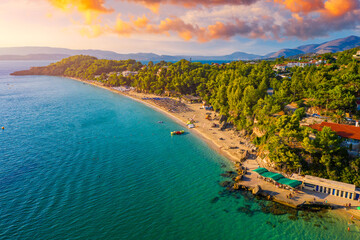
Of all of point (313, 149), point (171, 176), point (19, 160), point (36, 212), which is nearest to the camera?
point (36, 212)

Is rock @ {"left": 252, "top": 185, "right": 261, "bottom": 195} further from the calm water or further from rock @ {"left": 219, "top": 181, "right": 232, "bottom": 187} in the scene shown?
rock @ {"left": 219, "top": 181, "right": 232, "bottom": 187}

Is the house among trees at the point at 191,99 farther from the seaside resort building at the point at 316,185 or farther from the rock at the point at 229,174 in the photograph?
the seaside resort building at the point at 316,185

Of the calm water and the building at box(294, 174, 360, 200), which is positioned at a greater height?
the building at box(294, 174, 360, 200)

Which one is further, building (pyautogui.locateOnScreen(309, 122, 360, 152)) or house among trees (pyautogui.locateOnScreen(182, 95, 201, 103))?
house among trees (pyautogui.locateOnScreen(182, 95, 201, 103))

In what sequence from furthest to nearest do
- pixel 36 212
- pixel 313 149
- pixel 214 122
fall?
pixel 214 122 → pixel 313 149 → pixel 36 212

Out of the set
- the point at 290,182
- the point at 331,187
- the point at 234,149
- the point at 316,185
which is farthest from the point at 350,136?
the point at 234,149

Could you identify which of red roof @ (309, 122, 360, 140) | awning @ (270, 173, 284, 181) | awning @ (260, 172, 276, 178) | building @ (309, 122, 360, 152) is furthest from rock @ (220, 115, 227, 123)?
building @ (309, 122, 360, 152)

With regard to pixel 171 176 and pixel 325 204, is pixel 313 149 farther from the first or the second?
pixel 171 176

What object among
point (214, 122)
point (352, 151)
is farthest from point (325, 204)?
point (214, 122)
